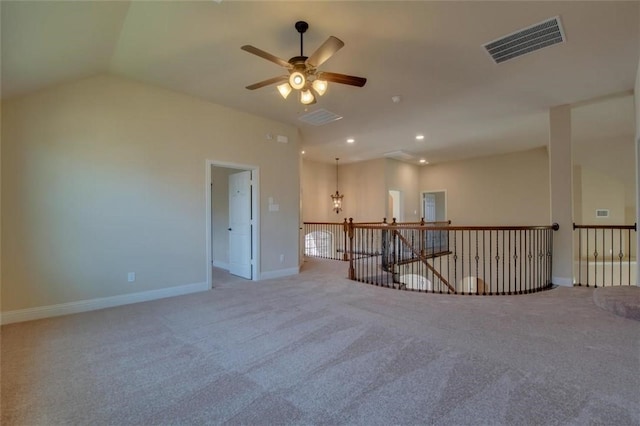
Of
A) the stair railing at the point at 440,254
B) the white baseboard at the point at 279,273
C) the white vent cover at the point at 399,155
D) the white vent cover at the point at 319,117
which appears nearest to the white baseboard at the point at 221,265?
the white baseboard at the point at 279,273

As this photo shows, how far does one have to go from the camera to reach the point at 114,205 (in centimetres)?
386

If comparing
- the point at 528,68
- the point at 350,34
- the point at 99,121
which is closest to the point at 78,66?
the point at 99,121

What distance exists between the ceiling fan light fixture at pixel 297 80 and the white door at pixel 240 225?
2.79 meters

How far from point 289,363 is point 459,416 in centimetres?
126

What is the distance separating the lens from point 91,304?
3.69m

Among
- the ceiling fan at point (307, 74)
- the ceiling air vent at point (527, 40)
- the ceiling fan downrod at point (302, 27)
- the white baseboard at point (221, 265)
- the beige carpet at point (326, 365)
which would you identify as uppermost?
the ceiling air vent at point (527, 40)

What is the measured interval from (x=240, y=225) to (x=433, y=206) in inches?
371

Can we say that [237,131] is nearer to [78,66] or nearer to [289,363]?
[78,66]

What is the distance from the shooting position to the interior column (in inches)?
187

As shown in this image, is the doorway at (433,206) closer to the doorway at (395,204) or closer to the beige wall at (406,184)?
the beige wall at (406,184)

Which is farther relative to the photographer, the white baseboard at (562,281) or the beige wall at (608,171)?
the beige wall at (608,171)

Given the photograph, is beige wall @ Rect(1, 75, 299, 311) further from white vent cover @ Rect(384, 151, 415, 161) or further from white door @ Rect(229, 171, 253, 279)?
white vent cover @ Rect(384, 151, 415, 161)

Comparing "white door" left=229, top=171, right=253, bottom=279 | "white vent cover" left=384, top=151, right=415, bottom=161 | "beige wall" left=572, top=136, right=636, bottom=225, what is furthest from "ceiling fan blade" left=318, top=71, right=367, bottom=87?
"beige wall" left=572, top=136, right=636, bottom=225

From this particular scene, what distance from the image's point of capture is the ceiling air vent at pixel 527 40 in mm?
2826
